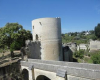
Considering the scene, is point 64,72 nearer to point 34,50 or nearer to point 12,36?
point 34,50

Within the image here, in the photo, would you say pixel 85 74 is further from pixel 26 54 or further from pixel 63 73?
pixel 26 54

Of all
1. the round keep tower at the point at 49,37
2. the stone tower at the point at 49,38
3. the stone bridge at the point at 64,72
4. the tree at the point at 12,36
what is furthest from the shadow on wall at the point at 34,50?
the stone bridge at the point at 64,72

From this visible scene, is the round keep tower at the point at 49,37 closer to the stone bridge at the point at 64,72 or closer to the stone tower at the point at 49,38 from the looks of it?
the stone tower at the point at 49,38

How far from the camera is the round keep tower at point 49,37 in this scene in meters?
15.0

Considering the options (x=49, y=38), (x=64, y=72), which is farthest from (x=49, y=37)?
(x=64, y=72)

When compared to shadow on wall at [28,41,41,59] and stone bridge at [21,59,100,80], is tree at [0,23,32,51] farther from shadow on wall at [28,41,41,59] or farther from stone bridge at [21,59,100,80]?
stone bridge at [21,59,100,80]

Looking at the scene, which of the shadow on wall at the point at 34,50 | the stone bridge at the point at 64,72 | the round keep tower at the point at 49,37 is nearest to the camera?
the stone bridge at the point at 64,72

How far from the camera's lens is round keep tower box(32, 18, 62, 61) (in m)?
15.0

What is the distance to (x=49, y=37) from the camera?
1505 cm

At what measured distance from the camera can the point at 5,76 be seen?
10.6 meters

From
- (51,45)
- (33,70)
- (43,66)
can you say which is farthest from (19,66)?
(51,45)

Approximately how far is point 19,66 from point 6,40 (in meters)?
4.63

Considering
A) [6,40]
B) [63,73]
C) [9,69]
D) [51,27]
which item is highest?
[51,27]

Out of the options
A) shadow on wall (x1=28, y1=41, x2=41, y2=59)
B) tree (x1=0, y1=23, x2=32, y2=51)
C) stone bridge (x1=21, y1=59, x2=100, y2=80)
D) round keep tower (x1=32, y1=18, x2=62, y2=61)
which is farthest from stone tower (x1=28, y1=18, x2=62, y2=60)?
stone bridge (x1=21, y1=59, x2=100, y2=80)
